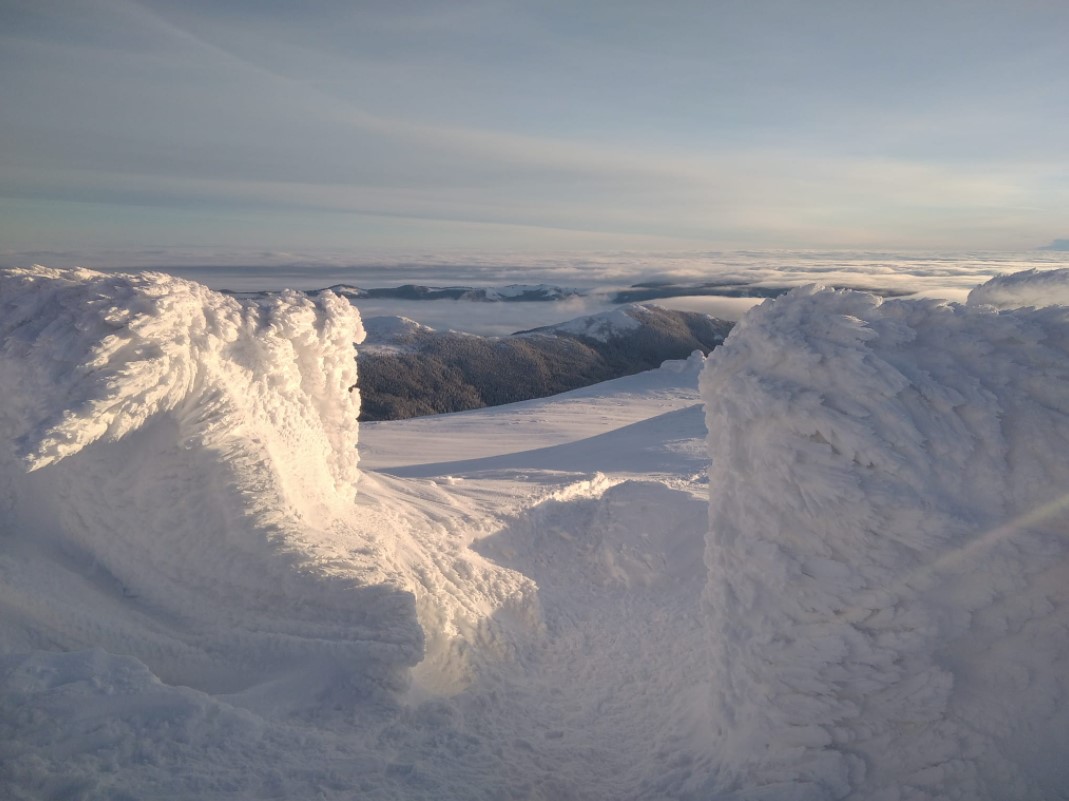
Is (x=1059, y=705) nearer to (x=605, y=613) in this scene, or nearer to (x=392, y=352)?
(x=605, y=613)

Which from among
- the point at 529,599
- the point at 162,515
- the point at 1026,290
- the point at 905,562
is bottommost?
the point at 529,599

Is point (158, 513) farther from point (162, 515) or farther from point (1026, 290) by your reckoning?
point (1026, 290)

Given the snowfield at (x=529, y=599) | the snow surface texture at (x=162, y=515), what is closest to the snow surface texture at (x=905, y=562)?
the snowfield at (x=529, y=599)

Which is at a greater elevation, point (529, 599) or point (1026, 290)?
point (1026, 290)

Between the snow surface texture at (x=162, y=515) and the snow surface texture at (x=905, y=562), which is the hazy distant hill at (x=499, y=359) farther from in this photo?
the snow surface texture at (x=905, y=562)

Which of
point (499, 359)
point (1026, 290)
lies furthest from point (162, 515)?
point (499, 359)

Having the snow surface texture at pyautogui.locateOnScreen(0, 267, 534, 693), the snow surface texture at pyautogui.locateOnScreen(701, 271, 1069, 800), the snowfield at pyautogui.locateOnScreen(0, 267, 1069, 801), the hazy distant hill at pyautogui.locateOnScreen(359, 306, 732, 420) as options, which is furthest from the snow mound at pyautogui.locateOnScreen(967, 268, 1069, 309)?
the hazy distant hill at pyautogui.locateOnScreen(359, 306, 732, 420)
